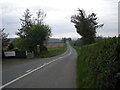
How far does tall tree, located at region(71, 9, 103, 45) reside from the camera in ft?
177

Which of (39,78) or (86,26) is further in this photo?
(86,26)

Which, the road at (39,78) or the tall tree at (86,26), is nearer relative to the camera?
the road at (39,78)

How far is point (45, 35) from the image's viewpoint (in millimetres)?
61625

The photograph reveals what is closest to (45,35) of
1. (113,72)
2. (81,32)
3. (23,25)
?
(81,32)

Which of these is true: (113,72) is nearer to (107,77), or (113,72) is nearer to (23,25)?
(107,77)

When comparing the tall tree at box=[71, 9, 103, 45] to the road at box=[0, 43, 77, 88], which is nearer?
the road at box=[0, 43, 77, 88]

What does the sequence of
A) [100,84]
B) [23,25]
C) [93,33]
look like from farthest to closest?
[23,25] → [93,33] → [100,84]

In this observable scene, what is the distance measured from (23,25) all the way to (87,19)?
83.8 feet

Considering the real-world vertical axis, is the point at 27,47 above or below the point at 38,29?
below

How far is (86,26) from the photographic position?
5528cm

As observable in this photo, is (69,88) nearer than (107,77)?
No

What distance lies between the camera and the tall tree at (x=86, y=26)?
53.8 meters

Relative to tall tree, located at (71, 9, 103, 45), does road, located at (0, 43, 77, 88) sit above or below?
below

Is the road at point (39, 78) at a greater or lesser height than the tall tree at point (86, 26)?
lesser
